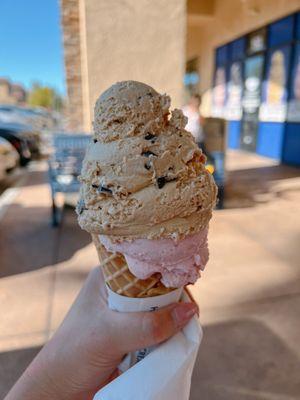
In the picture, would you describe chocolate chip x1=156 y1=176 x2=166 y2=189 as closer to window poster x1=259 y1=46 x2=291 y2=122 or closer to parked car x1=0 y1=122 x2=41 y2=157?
window poster x1=259 y1=46 x2=291 y2=122

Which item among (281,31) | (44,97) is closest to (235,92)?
(281,31)

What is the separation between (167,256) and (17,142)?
389 inches

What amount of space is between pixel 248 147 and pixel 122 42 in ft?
23.8

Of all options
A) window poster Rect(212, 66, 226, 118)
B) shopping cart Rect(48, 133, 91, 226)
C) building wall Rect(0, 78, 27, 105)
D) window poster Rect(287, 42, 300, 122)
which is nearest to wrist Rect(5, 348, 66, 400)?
shopping cart Rect(48, 133, 91, 226)

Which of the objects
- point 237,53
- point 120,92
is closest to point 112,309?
point 120,92

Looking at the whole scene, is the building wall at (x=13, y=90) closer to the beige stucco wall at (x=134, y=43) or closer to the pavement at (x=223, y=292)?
the beige stucco wall at (x=134, y=43)

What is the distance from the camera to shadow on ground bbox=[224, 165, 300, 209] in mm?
5894

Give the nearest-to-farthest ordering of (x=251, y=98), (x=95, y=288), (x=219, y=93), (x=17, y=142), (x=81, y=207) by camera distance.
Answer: (x=81, y=207)
(x=95, y=288)
(x=17, y=142)
(x=251, y=98)
(x=219, y=93)

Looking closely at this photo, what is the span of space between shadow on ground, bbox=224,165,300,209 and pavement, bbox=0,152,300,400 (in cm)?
14

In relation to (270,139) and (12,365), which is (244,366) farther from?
(270,139)

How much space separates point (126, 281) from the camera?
1.30 metres

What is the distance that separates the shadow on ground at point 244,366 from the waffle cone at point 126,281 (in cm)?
112

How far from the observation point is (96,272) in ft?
Result: 5.15

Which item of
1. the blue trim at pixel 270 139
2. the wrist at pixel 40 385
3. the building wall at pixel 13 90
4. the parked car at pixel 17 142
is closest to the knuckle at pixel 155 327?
the wrist at pixel 40 385
